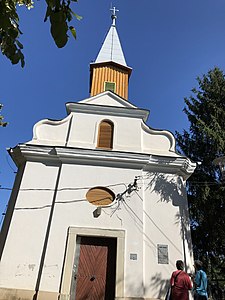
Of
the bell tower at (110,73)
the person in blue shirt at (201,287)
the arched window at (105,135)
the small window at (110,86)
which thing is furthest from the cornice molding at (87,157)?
the small window at (110,86)

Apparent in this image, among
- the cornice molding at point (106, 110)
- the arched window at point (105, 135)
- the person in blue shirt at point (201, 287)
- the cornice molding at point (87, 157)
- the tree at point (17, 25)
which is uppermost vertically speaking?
the cornice molding at point (106, 110)

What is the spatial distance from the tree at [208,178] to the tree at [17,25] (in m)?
10.9

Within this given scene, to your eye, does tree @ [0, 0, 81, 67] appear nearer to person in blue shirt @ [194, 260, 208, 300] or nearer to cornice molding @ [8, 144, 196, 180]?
person in blue shirt @ [194, 260, 208, 300]

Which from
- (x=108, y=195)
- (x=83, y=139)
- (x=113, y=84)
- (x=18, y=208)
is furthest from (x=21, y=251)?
(x=113, y=84)

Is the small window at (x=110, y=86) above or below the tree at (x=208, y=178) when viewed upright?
above

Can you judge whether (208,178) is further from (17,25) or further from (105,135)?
(17,25)

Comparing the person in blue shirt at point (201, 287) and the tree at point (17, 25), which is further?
the person in blue shirt at point (201, 287)

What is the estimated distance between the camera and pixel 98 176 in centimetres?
982

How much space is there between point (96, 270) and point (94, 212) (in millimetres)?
1899

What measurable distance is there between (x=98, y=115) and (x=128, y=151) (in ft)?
7.66

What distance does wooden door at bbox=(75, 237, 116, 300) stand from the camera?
812 cm

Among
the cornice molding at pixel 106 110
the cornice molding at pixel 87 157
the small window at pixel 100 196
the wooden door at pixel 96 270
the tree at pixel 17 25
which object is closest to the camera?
the tree at pixel 17 25

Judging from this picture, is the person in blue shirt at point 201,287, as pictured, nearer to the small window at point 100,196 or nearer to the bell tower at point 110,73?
the small window at point 100,196

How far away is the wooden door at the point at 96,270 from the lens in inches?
320
